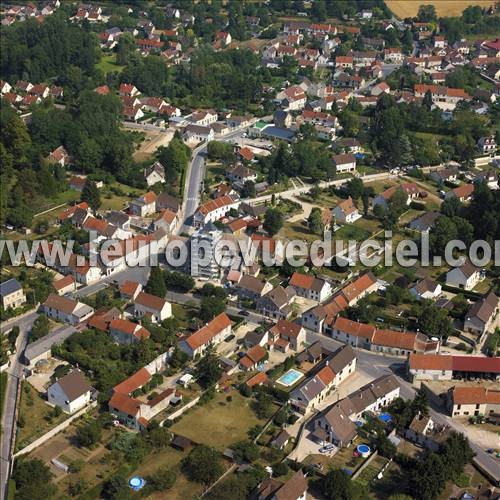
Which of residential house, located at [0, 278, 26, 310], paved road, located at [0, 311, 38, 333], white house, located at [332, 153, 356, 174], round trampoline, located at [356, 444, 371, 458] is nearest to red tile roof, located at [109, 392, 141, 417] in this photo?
paved road, located at [0, 311, 38, 333]

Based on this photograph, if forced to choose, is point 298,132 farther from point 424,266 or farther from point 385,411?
point 385,411

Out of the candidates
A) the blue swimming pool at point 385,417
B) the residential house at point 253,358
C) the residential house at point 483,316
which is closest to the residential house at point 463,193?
the residential house at point 483,316

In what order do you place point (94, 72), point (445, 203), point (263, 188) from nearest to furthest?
point (445, 203) → point (263, 188) → point (94, 72)

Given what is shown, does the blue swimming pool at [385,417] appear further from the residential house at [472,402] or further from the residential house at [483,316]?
the residential house at [483,316]

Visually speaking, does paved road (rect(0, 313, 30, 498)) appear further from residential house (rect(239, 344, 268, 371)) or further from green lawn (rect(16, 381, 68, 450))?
residential house (rect(239, 344, 268, 371))

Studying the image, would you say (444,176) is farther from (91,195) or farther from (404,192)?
(91,195)

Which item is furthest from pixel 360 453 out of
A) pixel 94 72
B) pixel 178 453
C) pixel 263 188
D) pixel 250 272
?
pixel 94 72
